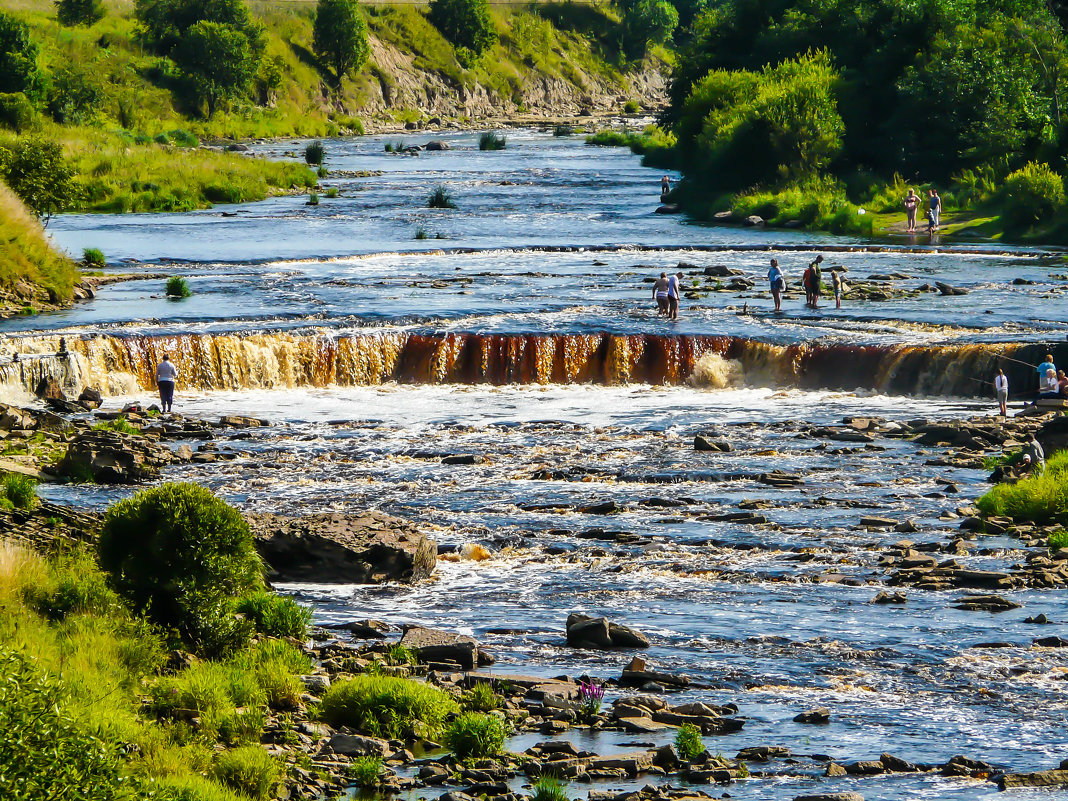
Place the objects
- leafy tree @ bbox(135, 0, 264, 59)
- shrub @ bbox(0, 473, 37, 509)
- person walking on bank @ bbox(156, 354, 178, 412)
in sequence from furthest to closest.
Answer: leafy tree @ bbox(135, 0, 264, 59) → person walking on bank @ bbox(156, 354, 178, 412) → shrub @ bbox(0, 473, 37, 509)

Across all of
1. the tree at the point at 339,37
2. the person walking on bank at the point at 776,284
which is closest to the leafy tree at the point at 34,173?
the person walking on bank at the point at 776,284

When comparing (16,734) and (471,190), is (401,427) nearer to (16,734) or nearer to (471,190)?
(16,734)

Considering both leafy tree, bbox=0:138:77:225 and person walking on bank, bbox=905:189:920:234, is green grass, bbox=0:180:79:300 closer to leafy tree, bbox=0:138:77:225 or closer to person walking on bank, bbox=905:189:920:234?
leafy tree, bbox=0:138:77:225

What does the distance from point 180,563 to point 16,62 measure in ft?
308

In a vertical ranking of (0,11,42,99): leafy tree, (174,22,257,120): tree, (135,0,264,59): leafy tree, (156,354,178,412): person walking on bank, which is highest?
(135,0,264,59): leafy tree

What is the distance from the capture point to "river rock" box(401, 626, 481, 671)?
18.2 m

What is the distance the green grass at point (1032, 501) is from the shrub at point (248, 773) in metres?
16.5

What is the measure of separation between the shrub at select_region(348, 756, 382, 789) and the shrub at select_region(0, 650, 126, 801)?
324 cm

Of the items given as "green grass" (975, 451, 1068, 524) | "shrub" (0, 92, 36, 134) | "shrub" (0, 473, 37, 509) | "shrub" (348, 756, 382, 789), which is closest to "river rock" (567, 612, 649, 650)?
"shrub" (348, 756, 382, 789)

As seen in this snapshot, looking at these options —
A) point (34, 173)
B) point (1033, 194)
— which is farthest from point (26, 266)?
point (1033, 194)

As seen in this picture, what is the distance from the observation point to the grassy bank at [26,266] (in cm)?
4772

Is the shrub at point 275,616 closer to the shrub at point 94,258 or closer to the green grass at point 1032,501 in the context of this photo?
the green grass at point 1032,501

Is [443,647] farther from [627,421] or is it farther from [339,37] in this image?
[339,37]

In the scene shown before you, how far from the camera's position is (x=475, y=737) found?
49.3 feet
